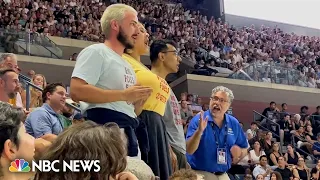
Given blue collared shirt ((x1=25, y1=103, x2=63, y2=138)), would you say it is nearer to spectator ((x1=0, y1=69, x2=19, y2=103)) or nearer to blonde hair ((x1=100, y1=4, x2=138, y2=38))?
spectator ((x1=0, y1=69, x2=19, y2=103))

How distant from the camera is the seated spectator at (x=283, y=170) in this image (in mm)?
8344

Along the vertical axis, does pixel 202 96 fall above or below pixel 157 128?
below

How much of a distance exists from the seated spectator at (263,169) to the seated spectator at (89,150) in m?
6.60

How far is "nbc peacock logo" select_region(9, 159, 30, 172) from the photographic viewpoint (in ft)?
6.23

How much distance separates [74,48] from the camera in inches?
533

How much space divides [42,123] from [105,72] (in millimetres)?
765

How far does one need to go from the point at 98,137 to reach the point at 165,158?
1.36m

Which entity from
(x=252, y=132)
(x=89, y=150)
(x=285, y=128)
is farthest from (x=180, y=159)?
(x=285, y=128)

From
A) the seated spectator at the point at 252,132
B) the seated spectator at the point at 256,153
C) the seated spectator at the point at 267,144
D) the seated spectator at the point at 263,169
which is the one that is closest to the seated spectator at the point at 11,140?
the seated spectator at the point at 263,169

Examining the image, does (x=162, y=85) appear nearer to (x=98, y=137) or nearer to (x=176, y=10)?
(x=98, y=137)

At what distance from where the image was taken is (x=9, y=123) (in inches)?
72.9

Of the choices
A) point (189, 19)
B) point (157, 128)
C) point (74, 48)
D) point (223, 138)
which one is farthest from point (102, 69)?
point (189, 19)

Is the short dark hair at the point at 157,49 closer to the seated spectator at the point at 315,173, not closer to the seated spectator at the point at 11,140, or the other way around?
the seated spectator at the point at 11,140

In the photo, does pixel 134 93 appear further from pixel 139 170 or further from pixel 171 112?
pixel 171 112
